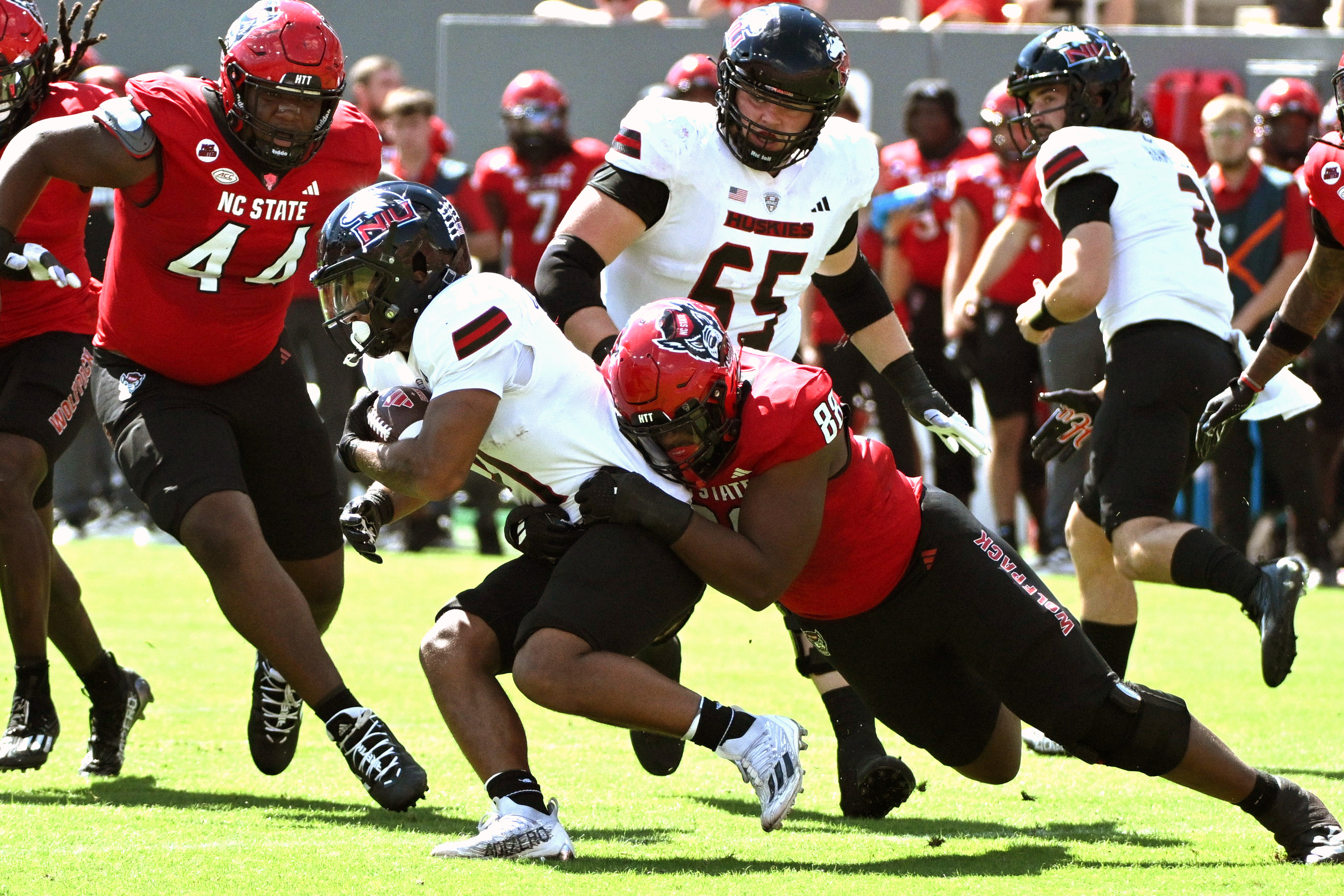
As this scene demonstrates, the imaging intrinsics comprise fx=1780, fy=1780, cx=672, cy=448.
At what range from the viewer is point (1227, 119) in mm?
8656

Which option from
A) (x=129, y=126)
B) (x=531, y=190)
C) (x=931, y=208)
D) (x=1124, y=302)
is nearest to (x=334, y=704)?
(x=129, y=126)

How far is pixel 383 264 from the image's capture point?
368 cm

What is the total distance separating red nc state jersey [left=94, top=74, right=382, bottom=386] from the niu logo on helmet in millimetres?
1327

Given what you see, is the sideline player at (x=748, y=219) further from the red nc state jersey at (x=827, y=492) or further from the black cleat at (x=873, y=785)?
the red nc state jersey at (x=827, y=492)

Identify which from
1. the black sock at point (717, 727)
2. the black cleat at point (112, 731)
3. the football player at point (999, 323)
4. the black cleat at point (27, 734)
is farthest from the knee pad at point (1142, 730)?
the football player at point (999, 323)

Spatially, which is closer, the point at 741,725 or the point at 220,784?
A: the point at 741,725

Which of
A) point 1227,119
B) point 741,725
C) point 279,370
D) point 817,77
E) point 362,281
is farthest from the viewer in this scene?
point 1227,119

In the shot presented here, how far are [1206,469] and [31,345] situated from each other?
6.49 m

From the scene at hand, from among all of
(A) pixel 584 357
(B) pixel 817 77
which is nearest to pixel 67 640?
(A) pixel 584 357

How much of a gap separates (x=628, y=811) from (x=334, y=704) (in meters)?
0.73

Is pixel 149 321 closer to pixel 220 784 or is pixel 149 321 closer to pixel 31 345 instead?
pixel 31 345

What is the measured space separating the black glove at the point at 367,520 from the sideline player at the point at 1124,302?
6.73ft

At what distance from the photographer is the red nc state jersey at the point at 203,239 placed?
4.28 meters

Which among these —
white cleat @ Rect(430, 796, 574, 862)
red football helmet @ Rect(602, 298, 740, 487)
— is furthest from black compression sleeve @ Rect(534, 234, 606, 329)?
white cleat @ Rect(430, 796, 574, 862)
